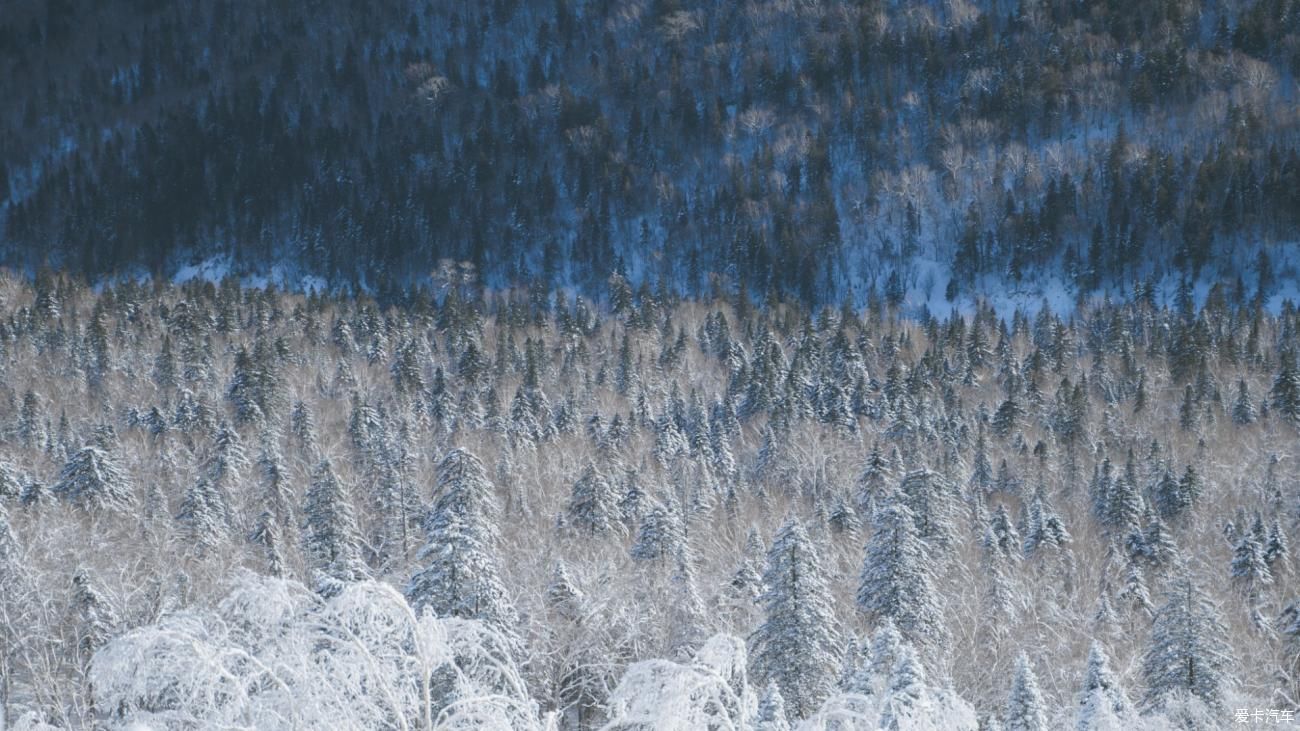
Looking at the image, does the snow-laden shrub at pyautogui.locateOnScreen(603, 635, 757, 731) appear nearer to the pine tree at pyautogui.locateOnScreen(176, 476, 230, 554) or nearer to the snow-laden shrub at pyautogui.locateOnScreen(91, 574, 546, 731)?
the snow-laden shrub at pyautogui.locateOnScreen(91, 574, 546, 731)

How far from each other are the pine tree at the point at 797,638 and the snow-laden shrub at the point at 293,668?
16669 millimetres

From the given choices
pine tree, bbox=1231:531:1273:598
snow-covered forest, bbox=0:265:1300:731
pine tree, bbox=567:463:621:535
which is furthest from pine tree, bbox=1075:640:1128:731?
pine tree, bbox=567:463:621:535

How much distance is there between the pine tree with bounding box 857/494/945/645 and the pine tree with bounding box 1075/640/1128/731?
8.92m

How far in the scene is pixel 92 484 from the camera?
147 ft

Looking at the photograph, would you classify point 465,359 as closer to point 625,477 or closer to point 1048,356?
point 625,477

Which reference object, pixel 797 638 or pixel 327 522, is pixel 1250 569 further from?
pixel 327 522

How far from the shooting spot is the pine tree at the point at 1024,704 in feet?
54.3

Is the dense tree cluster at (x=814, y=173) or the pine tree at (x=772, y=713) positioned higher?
the pine tree at (x=772, y=713)

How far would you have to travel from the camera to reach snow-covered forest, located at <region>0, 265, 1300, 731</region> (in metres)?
7.87

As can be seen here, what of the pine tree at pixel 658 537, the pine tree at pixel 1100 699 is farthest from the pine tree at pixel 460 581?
the pine tree at pixel 658 537

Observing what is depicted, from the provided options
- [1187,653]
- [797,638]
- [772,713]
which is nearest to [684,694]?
[772,713]

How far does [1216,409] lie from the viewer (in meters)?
79.8

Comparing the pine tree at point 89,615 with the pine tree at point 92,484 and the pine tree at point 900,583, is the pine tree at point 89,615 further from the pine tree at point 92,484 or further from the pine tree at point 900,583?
the pine tree at point 92,484

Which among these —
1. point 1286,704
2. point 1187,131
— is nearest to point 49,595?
point 1286,704
